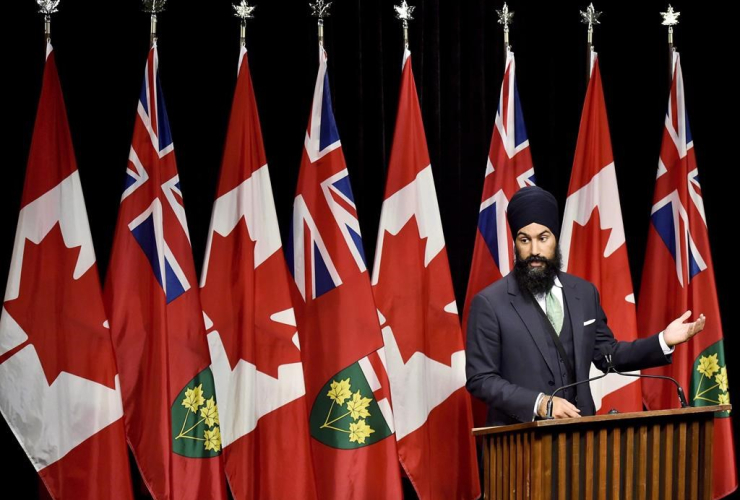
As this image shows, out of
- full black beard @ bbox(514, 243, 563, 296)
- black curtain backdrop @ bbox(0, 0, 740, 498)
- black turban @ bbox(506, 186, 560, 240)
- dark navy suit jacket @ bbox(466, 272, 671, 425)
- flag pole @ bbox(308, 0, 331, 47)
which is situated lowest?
dark navy suit jacket @ bbox(466, 272, 671, 425)

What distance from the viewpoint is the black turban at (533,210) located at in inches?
142

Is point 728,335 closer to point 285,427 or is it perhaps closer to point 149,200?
point 285,427

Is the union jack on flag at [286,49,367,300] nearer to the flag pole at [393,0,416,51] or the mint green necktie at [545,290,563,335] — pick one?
the flag pole at [393,0,416,51]

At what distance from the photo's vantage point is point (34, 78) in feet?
14.4

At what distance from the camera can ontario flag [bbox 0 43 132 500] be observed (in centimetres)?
381

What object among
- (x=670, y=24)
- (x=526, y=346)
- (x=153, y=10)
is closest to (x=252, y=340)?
(x=526, y=346)

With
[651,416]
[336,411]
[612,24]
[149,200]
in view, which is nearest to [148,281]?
[149,200]

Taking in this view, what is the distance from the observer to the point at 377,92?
15.6ft

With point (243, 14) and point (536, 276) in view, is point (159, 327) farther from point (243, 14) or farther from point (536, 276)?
point (536, 276)

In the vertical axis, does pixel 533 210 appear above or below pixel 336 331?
above

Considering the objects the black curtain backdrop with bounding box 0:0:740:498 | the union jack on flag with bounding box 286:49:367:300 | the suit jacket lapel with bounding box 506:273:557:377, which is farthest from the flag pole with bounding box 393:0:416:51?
the suit jacket lapel with bounding box 506:273:557:377

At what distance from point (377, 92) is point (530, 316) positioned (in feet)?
5.41

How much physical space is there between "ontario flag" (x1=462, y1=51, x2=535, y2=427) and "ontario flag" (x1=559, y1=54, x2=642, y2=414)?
27 cm

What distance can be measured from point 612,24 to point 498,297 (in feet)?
7.45
